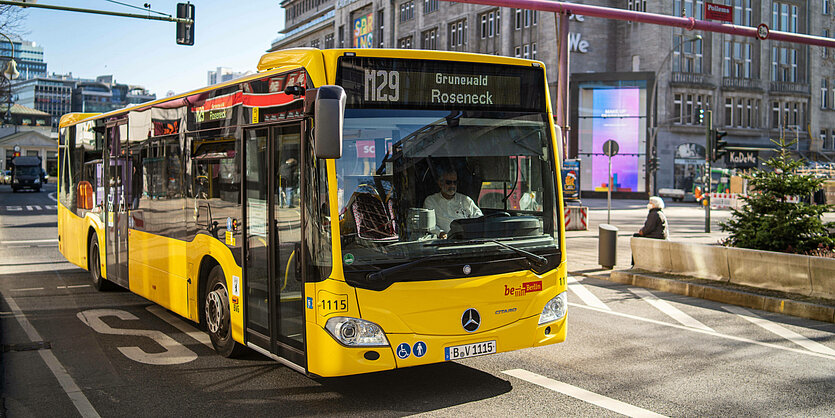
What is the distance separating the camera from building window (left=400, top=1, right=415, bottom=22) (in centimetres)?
7688

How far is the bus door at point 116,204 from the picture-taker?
10.9 metres

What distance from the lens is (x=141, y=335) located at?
29.5ft

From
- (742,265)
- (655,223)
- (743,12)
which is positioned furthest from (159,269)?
(743,12)

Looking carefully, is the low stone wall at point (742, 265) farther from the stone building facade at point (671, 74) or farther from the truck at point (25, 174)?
the truck at point (25, 174)

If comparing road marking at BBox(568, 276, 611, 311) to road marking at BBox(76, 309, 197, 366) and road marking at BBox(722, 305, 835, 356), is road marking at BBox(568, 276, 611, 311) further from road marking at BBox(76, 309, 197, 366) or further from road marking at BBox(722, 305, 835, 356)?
road marking at BBox(76, 309, 197, 366)

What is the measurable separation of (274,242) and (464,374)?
81.7 inches

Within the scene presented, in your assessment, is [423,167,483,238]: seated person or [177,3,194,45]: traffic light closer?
[423,167,483,238]: seated person

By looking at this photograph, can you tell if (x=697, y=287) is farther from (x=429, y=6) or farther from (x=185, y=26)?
(x=429, y=6)

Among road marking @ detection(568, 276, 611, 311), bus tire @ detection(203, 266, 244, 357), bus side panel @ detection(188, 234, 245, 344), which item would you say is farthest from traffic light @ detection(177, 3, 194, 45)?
bus tire @ detection(203, 266, 244, 357)

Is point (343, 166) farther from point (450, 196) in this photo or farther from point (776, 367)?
point (776, 367)

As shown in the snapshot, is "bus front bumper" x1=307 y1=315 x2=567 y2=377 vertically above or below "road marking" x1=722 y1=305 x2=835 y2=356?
above

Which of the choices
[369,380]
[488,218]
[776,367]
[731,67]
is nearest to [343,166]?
[488,218]

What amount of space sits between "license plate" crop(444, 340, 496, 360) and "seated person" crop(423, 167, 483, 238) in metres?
0.87

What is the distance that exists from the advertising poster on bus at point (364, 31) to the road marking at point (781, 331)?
73.7 m
